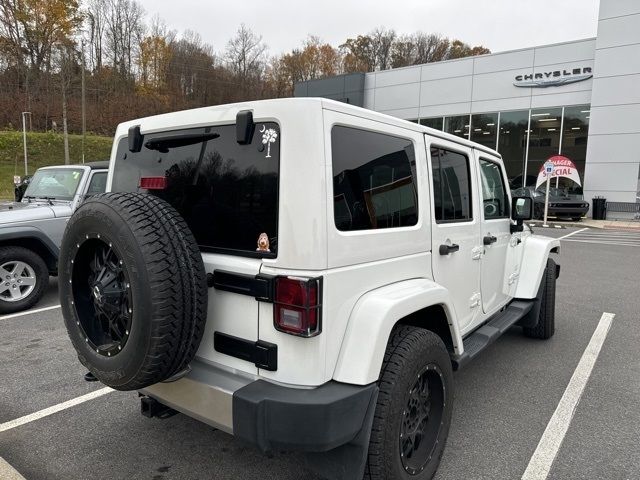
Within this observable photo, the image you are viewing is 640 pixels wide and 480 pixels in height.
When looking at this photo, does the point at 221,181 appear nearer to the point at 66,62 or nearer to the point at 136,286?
the point at 136,286

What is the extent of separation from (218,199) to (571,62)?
926 inches

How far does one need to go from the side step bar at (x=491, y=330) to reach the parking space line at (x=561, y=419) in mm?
656

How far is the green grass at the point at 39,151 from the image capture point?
33.2 meters

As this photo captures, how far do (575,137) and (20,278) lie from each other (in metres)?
22.7

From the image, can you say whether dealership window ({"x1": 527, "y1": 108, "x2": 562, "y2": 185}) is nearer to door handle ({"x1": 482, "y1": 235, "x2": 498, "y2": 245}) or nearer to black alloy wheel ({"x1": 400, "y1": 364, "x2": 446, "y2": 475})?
door handle ({"x1": 482, "y1": 235, "x2": 498, "y2": 245})

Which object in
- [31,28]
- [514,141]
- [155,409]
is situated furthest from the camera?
[31,28]

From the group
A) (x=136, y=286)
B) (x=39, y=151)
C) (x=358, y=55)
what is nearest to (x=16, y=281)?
(x=136, y=286)

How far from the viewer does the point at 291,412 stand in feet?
6.04

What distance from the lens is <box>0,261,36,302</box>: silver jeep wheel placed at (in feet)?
17.8

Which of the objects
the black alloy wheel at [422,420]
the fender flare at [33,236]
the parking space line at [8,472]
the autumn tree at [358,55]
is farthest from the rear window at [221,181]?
the autumn tree at [358,55]

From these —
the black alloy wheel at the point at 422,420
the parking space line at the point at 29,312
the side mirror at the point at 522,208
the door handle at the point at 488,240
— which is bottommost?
the parking space line at the point at 29,312

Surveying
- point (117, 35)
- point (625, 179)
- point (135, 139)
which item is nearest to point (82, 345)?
point (135, 139)

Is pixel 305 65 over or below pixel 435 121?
over

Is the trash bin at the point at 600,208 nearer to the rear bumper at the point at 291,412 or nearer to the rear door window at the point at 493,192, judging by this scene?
the rear door window at the point at 493,192
